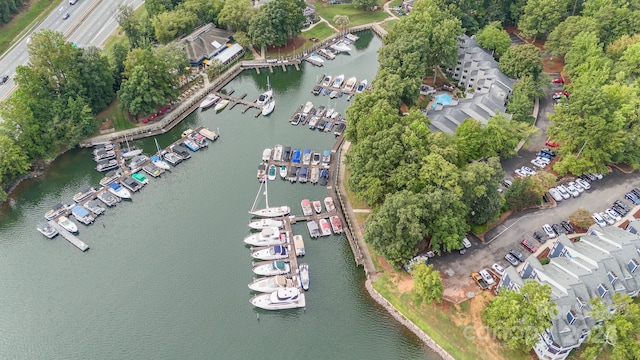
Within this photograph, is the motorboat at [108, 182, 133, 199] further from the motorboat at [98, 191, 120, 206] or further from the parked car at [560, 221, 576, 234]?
the parked car at [560, 221, 576, 234]

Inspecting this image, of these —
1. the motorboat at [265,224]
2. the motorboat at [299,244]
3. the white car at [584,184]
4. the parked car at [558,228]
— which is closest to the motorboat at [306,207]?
the motorboat at [265,224]

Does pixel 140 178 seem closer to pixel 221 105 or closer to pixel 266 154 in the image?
pixel 266 154

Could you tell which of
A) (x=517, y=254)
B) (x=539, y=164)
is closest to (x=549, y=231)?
(x=517, y=254)

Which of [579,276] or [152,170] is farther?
[152,170]

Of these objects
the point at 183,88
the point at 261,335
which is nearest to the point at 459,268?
the point at 261,335

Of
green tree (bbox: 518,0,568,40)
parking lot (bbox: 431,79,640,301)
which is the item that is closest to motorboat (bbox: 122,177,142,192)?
parking lot (bbox: 431,79,640,301)

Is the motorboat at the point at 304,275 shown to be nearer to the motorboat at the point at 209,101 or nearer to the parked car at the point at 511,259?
the parked car at the point at 511,259

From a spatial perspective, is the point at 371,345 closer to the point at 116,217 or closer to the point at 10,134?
the point at 116,217
